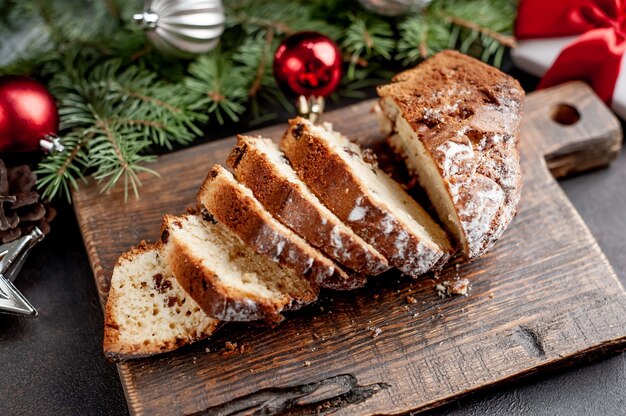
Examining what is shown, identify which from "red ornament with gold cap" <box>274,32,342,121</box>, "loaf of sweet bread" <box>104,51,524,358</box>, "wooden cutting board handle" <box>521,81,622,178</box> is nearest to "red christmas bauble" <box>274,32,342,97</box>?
"red ornament with gold cap" <box>274,32,342,121</box>

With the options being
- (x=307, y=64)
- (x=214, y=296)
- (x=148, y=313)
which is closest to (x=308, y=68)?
(x=307, y=64)

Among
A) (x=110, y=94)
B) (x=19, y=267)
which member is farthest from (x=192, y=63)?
(x=19, y=267)

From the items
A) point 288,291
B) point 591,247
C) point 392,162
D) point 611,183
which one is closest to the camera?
point 288,291

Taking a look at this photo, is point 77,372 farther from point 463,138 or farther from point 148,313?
point 463,138

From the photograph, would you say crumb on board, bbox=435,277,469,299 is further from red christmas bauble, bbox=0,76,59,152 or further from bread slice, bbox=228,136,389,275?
red christmas bauble, bbox=0,76,59,152

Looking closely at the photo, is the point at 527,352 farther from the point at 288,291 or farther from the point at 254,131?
the point at 254,131

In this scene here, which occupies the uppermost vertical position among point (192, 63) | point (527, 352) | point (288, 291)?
point (192, 63)

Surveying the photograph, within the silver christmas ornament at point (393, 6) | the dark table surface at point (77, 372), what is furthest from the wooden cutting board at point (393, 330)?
the silver christmas ornament at point (393, 6)
